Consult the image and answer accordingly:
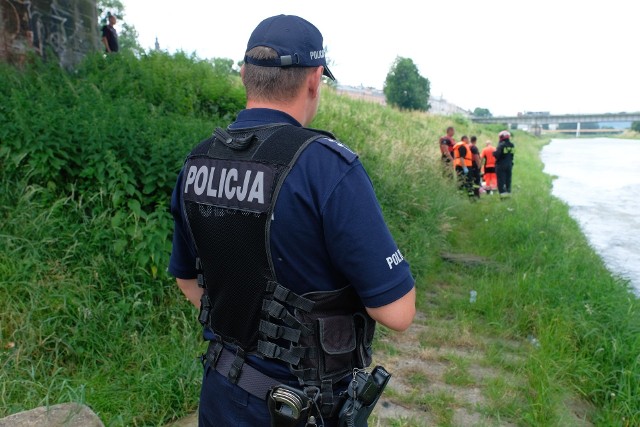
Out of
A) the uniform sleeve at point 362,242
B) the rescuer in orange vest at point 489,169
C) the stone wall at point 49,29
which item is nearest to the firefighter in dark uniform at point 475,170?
the rescuer in orange vest at point 489,169

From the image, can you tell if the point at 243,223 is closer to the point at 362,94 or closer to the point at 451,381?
the point at 451,381

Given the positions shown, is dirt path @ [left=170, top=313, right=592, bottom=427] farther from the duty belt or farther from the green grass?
the duty belt

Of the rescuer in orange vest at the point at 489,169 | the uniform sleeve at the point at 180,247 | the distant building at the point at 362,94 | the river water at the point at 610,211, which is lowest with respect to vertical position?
the river water at the point at 610,211

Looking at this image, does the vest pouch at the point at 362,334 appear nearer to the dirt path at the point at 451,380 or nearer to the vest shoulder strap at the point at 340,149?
the vest shoulder strap at the point at 340,149

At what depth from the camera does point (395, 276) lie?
144 centimetres

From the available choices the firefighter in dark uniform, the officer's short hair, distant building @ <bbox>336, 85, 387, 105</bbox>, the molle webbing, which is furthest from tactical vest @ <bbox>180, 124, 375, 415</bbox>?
distant building @ <bbox>336, 85, 387, 105</bbox>

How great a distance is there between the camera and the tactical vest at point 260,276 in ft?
4.77

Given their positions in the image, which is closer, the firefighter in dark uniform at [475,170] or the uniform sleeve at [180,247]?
the uniform sleeve at [180,247]

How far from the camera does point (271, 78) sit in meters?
1.51

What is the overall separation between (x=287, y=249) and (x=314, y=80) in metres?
0.51

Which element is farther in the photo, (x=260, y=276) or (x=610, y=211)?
(x=610, y=211)

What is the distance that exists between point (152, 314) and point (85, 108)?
2.32 meters

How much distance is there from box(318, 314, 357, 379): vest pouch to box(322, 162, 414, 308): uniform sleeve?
129 millimetres

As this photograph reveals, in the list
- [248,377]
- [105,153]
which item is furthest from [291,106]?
[105,153]
